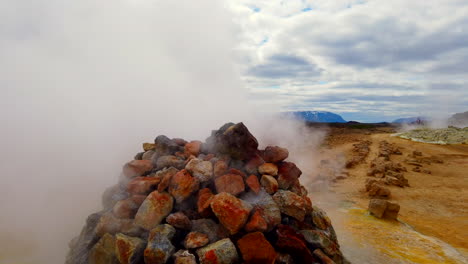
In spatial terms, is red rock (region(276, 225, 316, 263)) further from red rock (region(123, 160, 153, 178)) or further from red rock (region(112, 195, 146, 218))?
red rock (region(123, 160, 153, 178))

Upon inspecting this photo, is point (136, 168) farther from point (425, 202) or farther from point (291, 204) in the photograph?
point (425, 202)

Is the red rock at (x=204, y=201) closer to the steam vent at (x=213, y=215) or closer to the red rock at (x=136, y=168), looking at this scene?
the steam vent at (x=213, y=215)

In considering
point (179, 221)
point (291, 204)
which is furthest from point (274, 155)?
point (179, 221)

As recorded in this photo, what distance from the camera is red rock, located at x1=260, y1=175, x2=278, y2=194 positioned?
14.2ft

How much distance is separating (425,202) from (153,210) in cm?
996

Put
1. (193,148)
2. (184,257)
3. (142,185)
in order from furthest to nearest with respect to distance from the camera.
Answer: (193,148), (142,185), (184,257)

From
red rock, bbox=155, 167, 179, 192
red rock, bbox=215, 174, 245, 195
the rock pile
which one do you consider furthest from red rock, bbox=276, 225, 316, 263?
the rock pile

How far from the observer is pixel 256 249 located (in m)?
3.45

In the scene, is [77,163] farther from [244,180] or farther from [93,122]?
[244,180]

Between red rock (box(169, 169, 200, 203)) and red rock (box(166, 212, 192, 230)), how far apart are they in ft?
1.00

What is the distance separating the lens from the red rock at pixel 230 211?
3605 millimetres

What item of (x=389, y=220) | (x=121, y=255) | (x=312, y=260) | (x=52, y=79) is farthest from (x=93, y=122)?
(x=389, y=220)

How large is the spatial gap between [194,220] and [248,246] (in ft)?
2.89

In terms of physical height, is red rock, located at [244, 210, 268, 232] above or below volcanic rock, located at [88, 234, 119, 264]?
above
